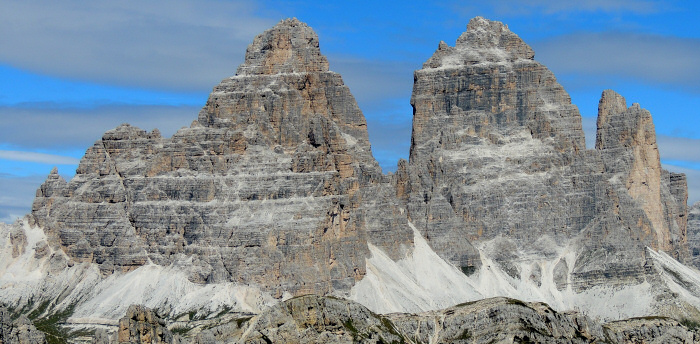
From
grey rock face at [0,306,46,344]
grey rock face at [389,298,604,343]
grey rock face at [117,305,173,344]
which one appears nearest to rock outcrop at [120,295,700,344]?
grey rock face at [389,298,604,343]

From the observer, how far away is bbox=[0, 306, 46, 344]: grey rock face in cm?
14050

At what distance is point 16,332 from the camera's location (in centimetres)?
14450

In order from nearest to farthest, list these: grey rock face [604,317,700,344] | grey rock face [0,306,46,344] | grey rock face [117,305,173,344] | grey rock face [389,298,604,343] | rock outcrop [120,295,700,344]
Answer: grey rock face [0,306,46,344] → grey rock face [117,305,173,344] → rock outcrop [120,295,700,344] → grey rock face [389,298,604,343] → grey rock face [604,317,700,344]

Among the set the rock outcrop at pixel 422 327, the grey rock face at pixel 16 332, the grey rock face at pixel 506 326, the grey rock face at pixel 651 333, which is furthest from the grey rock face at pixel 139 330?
the grey rock face at pixel 651 333

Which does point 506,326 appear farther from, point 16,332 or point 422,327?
point 16,332

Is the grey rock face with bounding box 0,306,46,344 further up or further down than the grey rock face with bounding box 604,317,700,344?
further down

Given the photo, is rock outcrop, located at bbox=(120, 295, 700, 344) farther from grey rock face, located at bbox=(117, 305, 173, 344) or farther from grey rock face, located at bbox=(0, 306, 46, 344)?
grey rock face, located at bbox=(0, 306, 46, 344)

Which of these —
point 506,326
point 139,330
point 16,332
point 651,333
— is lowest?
point 16,332

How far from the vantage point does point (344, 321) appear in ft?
514

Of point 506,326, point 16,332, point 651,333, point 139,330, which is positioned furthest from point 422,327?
point 16,332

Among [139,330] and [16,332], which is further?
[139,330]

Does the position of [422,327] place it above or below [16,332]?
above

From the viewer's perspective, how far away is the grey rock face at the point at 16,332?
140 m

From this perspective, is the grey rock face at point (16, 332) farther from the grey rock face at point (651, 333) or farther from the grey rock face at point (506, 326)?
the grey rock face at point (651, 333)
